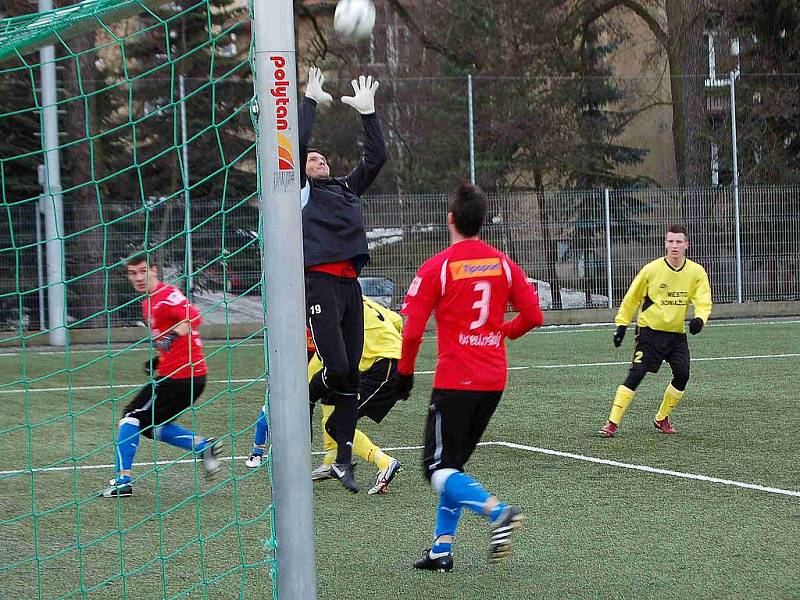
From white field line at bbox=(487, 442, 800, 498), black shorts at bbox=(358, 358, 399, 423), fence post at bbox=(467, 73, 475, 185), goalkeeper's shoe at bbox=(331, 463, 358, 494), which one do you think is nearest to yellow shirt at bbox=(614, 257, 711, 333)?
white field line at bbox=(487, 442, 800, 498)

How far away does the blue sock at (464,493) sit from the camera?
5090 mm

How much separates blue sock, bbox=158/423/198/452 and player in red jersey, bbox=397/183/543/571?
2183 millimetres

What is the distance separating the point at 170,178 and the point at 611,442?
15.6 m

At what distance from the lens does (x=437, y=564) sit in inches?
202

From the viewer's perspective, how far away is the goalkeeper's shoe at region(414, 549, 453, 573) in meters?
5.13

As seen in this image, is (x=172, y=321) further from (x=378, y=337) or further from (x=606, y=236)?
(x=606, y=236)

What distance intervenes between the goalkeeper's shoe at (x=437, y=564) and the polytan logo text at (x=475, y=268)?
1267 millimetres

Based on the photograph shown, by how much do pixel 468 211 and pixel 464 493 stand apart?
1292 millimetres

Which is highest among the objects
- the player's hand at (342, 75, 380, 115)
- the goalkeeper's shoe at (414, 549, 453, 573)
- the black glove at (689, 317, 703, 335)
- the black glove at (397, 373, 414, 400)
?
the player's hand at (342, 75, 380, 115)

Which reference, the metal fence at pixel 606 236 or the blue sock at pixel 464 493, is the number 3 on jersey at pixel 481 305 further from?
the metal fence at pixel 606 236

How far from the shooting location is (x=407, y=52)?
2919cm

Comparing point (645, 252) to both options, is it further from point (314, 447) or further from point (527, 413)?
point (314, 447)

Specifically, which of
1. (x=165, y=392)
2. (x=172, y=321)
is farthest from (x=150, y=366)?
(x=165, y=392)

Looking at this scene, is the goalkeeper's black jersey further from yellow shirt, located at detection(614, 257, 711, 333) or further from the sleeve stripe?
yellow shirt, located at detection(614, 257, 711, 333)
